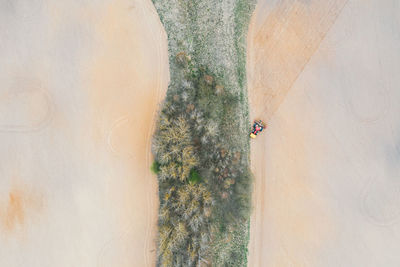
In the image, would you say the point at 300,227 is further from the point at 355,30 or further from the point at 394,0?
the point at 394,0

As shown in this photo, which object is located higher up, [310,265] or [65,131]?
[65,131]

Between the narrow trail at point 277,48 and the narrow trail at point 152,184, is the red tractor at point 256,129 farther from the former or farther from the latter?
the narrow trail at point 152,184

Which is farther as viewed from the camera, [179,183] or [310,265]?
[310,265]

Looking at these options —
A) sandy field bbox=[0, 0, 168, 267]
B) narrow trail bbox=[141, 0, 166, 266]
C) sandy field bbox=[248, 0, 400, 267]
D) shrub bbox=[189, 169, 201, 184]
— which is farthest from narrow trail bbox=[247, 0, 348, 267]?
sandy field bbox=[0, 0, 168, 267]

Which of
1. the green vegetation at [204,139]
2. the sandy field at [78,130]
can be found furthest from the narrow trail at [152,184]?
the green vegetation at [204,139]

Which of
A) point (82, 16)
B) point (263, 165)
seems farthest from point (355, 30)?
point (82, 16)
